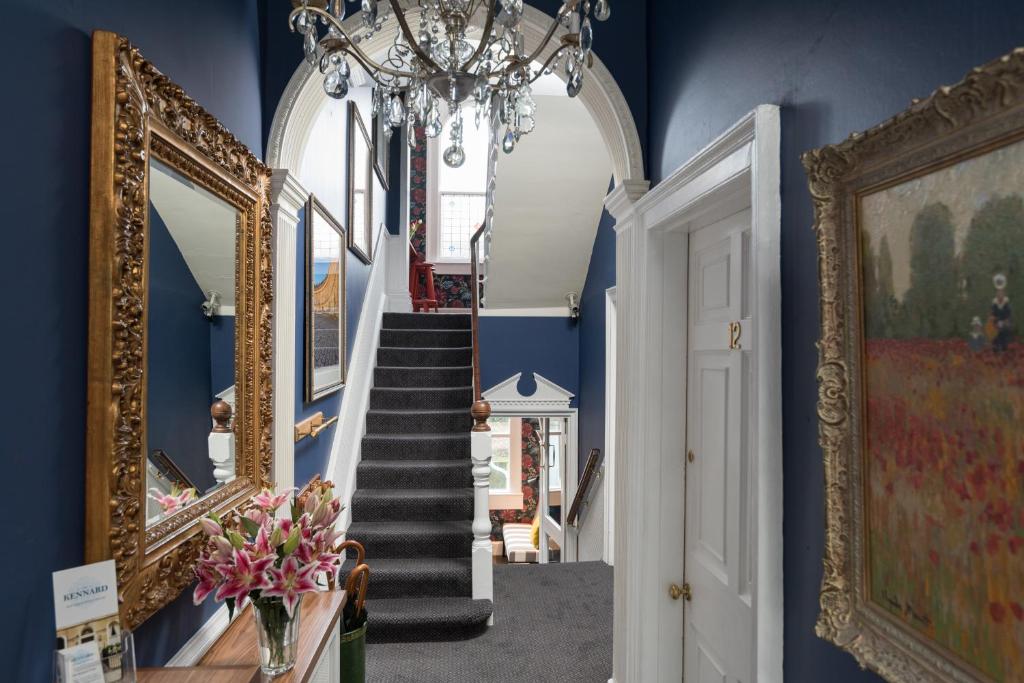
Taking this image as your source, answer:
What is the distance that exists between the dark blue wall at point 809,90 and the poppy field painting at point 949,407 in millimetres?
189

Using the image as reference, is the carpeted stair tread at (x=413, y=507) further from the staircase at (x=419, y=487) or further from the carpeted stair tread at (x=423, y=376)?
the carpeted stair tread at (x=423, y=376)

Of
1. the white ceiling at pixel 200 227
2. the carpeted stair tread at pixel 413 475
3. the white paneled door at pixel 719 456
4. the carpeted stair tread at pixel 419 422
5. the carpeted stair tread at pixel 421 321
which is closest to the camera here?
the white ceiling at pixel 200 227

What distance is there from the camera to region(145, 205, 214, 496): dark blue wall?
1.38m

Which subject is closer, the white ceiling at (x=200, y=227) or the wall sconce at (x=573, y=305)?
the white ceiling at (x=200, y=227)

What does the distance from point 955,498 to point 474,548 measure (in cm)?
297

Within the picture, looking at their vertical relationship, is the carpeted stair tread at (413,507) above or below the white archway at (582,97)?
below

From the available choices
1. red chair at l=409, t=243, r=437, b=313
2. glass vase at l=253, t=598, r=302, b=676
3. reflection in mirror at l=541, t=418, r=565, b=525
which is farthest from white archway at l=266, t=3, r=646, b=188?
reflection in mirror at l=541, t=418, r=565, b=525

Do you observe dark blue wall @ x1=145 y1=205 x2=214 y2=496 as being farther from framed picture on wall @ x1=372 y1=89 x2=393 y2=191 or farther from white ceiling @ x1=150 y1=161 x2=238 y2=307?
framed picture on wall @ x1=372 y1=89 x2=393 y2=191

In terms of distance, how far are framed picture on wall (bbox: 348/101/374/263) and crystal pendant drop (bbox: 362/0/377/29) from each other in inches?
116

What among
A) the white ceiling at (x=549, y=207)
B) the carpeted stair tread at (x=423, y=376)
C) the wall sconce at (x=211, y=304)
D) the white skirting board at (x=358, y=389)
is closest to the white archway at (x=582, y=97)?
the wall sconce at (x=211, y=304)

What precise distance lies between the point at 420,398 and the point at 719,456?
3.26 m

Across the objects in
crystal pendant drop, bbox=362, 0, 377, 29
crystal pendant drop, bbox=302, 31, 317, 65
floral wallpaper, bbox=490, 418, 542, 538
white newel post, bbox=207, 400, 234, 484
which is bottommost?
floral wallpaper, bbox=490, 418, 542, 538

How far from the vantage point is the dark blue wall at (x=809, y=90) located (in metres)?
0.94

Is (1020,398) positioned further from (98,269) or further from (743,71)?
(98,269)
